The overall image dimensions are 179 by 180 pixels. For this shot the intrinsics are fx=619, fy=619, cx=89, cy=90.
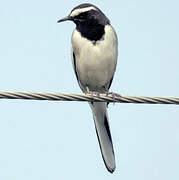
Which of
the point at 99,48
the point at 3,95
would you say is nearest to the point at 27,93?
the point at 3,95

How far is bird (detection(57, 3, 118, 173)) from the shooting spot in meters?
7.92

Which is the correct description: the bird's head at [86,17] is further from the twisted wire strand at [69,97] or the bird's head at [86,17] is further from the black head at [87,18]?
the twisted wire strand at [69,97]

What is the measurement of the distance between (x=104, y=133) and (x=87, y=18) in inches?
61.2

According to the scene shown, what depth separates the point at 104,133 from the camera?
8273mm

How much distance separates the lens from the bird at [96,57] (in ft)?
26.0

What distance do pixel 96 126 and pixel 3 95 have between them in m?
2.89

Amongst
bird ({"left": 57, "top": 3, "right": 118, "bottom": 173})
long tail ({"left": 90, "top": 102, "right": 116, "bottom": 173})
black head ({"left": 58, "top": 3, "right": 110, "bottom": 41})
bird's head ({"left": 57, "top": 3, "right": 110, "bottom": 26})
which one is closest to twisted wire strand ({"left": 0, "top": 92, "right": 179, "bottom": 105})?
bird ({"left": 57, "top": 3, "right": 118, "bottom": 173})

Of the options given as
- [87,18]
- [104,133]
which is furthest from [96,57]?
[104,133]

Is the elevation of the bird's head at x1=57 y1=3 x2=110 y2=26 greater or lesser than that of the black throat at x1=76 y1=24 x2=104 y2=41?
greater

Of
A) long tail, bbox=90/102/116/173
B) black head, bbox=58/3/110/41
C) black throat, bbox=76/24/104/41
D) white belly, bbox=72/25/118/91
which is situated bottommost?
long tail, bbox=90/102/116/173

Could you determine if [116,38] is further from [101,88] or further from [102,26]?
[101,88]

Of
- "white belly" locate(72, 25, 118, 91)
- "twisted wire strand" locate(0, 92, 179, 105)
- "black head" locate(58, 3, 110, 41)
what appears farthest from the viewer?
"black head" locate(58, 3, 110, 41)

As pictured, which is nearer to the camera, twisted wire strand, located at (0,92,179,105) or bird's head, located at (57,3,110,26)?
twisted wire strand, located at (0,92,179,105)

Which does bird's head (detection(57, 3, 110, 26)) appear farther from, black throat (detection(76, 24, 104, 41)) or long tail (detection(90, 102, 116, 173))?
long tail (detection(90, 102, 116, 173))
